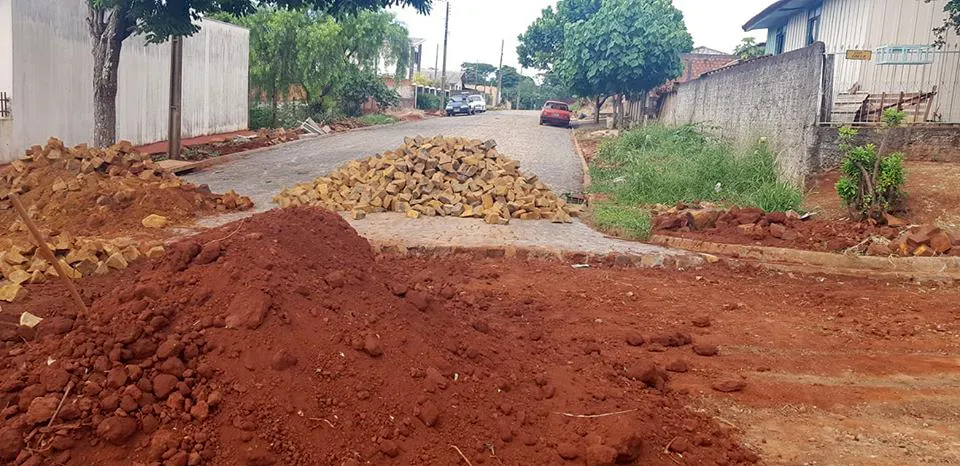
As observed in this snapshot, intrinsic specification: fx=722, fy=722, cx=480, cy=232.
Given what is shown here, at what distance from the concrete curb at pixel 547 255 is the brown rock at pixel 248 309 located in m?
4.36

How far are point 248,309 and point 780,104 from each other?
37.7ft

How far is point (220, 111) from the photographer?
2348cm

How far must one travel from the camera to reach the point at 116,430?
2846 millimetres

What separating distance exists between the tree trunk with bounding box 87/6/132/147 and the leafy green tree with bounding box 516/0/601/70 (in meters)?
26.4

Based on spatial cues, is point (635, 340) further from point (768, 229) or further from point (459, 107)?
point (459, 107)

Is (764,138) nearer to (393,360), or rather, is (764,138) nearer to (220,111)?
(393,360)

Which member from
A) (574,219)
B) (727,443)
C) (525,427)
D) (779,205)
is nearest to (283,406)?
(525,427)

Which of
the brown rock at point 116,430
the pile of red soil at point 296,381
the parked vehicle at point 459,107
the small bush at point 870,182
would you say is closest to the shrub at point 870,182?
the small bush at point 870,182

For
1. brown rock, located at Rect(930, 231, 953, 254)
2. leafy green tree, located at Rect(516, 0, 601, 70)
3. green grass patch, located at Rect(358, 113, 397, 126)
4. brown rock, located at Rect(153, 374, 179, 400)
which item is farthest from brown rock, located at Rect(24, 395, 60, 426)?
leafy green tree, located at Rect(516, 0, 601, 70)

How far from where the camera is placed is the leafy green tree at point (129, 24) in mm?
12438

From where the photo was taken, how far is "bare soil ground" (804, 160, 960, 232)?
29.9ft

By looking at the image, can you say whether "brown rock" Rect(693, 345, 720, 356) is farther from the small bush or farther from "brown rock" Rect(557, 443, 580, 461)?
the small bush

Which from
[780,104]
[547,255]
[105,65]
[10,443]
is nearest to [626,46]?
[780,104]

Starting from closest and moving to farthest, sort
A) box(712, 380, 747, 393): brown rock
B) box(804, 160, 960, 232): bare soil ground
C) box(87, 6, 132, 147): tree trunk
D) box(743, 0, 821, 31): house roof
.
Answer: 1. box(712, 380, 747, 393): brown rock
2. box(804, 160, 960, 232): bare soil ground
3. box(87, 6, 132, 147): tree trunk
4. box(743, 0, 821, 31): house roof
